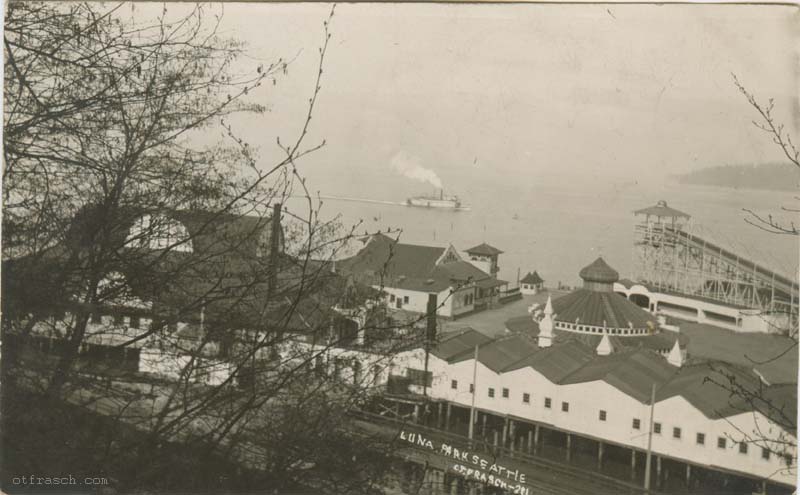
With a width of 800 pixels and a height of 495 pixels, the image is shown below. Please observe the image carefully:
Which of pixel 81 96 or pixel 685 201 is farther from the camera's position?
pixel 81 96

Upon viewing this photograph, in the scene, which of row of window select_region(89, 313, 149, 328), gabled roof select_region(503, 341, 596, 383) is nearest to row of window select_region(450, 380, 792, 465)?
gabled roof select_region(503, 341, 596, 383)

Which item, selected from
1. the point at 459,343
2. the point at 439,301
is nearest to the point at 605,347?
the point at 459,343

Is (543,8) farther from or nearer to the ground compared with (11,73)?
farther from the ground

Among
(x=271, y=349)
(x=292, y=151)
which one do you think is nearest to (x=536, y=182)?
(x=292, y=151)


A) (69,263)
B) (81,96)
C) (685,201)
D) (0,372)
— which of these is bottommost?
(0,372)

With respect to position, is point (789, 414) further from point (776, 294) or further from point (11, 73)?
point (11, 73)

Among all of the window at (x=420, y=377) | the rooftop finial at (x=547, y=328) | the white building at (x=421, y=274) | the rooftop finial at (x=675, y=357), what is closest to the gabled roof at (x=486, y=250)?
the white building at (x=421, y=274)

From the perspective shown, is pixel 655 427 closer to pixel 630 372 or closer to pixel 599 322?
pixel 630 372

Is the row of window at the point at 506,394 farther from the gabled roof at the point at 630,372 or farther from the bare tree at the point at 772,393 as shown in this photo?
the bare tree at the point at 772,393
